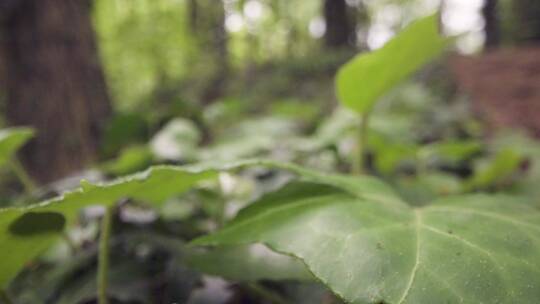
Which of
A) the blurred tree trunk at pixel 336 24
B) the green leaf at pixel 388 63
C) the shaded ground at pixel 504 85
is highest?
the green leaf at pixel 388 63

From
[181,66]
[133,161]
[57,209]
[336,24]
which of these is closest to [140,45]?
[181,66]

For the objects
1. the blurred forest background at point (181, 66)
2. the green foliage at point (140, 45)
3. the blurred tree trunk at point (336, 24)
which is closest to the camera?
the blurred forest background at point (181, 66)

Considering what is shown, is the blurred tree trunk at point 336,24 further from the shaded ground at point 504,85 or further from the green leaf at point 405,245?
the green leaf at point 405,245

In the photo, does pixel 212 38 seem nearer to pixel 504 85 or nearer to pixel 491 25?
pixel 491 25

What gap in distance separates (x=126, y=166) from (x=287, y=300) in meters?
0.48

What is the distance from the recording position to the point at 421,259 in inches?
18.1

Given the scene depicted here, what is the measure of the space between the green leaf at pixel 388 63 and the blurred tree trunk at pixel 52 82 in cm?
197

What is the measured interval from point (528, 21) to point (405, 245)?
403 inches

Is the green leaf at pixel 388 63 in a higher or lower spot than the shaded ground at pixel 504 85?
higher

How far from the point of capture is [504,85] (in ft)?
14.2

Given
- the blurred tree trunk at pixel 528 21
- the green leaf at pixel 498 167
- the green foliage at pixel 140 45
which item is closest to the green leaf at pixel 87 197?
the green leaf at pixel 498 167

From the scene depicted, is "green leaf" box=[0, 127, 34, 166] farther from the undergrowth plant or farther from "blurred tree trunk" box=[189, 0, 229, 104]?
"blurred tree trunk" box=[189, 0, 229, 104]

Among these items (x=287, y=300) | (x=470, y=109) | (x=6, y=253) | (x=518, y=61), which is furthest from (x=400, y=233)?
(x=518, y=61)

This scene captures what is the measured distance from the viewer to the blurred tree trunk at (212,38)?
8.53 metres
